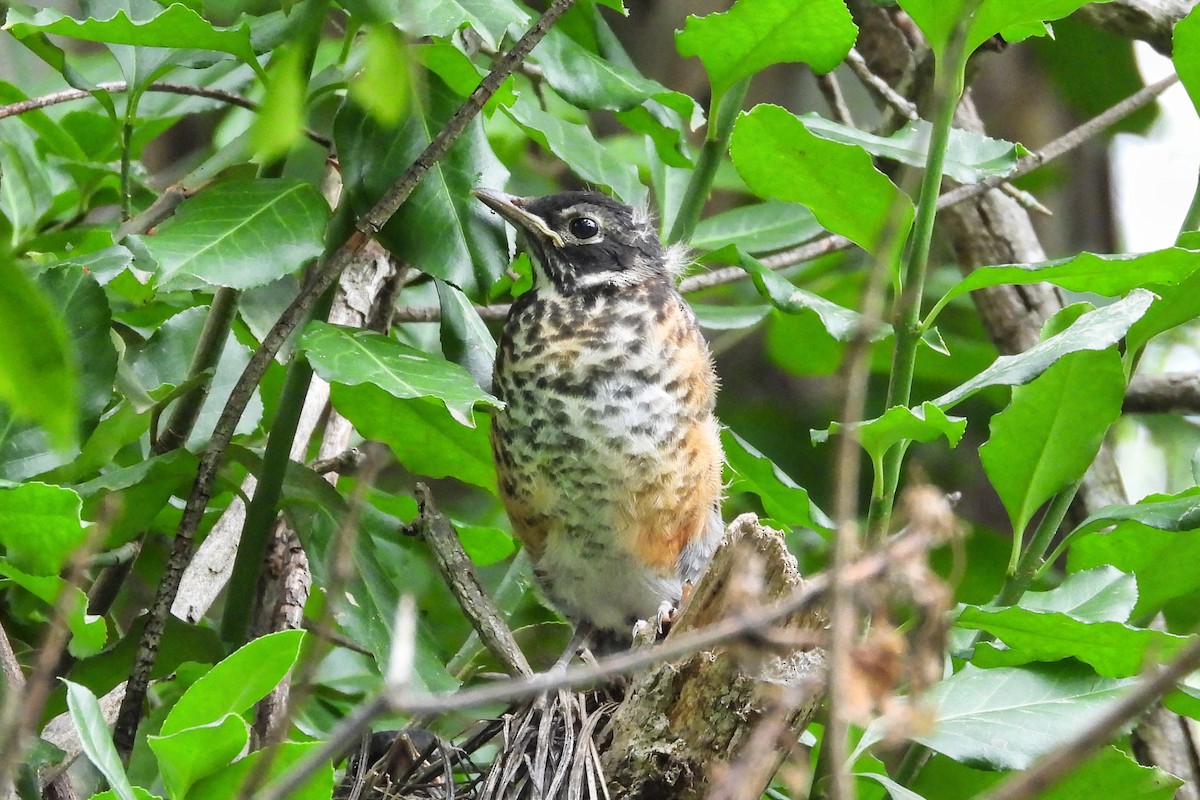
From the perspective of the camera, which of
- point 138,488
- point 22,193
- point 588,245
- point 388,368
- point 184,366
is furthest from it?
point 588,245

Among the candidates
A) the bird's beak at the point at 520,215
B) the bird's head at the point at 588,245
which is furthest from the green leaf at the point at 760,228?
the bird's beak at the point at 520,215

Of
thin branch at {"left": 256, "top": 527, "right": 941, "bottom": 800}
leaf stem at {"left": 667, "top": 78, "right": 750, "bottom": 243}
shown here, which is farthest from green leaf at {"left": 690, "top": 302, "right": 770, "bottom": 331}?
thin branch at {"left": 256, "top": 527, "right": 941, "bottom": 800}

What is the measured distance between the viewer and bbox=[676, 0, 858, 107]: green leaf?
89.0 inches

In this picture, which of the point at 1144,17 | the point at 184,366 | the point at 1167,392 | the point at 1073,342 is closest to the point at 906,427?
the point at 1073,342

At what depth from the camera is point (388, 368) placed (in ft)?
6.44

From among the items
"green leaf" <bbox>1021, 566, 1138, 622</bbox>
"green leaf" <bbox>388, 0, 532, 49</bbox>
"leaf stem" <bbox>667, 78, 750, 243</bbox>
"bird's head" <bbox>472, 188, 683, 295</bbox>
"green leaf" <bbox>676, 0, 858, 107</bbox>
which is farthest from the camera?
"bird's head" <bbox>472, 188, 683, 295</bbox>

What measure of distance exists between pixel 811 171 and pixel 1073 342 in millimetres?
509

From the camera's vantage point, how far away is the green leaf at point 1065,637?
2.05 meters

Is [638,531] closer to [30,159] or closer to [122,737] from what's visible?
[122,737]

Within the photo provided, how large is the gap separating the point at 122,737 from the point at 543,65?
1305 millimetres

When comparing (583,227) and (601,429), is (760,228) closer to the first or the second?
(583,227)

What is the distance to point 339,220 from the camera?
225cm

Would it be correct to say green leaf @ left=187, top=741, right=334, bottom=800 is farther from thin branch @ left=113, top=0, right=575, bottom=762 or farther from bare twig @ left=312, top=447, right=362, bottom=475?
bare twig @ left=312, top=447, right=362, bottom=475

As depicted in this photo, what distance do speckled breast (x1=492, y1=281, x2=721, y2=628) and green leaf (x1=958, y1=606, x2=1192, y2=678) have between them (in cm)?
67
